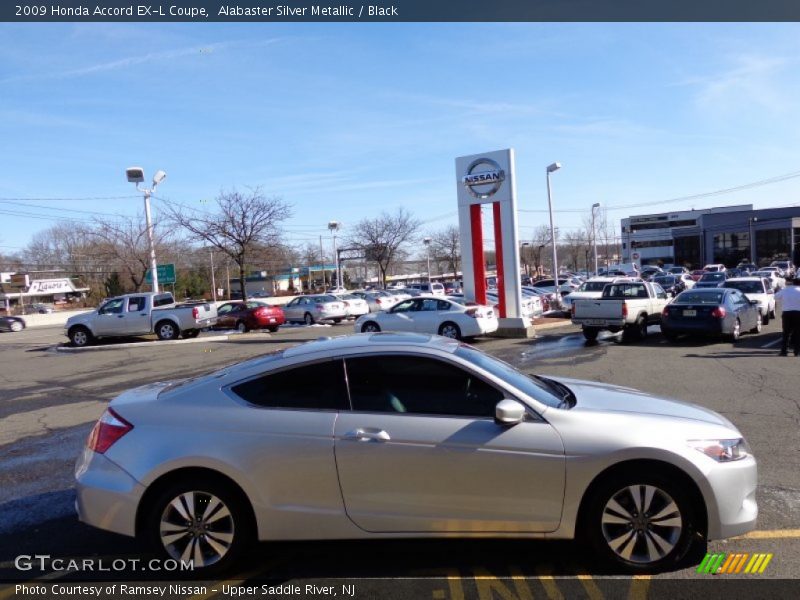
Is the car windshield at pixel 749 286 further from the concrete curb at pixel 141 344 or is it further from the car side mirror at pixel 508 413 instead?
the car side mirror at pixel 508 413

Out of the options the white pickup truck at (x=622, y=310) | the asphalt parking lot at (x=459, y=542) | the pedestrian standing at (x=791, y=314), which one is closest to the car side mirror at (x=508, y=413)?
the asphalt parking lot at (x=459, y=542)

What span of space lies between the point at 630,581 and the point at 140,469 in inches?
122

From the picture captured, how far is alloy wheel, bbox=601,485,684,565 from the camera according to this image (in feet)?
12.3

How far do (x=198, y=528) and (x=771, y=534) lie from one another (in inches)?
153

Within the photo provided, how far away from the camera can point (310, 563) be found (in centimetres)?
408

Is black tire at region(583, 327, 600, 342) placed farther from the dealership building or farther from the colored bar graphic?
the dealership building

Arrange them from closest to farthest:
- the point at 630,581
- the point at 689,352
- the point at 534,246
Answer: the point at 630,581 → the point at 689,352 → the point at 534,246

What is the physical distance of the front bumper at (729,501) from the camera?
3762mm

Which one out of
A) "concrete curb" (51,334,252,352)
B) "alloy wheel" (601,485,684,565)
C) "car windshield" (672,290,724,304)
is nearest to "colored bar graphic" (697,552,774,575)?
"alloy wheel" (601,485,684,565)

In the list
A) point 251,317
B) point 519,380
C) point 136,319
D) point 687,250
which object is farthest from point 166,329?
point 687,250

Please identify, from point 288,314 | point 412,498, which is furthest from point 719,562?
point 288,314

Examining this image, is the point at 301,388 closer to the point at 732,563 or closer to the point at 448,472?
the point at 448,472

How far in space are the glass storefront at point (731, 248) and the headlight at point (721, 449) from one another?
295 feet

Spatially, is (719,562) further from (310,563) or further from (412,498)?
(310,563)
